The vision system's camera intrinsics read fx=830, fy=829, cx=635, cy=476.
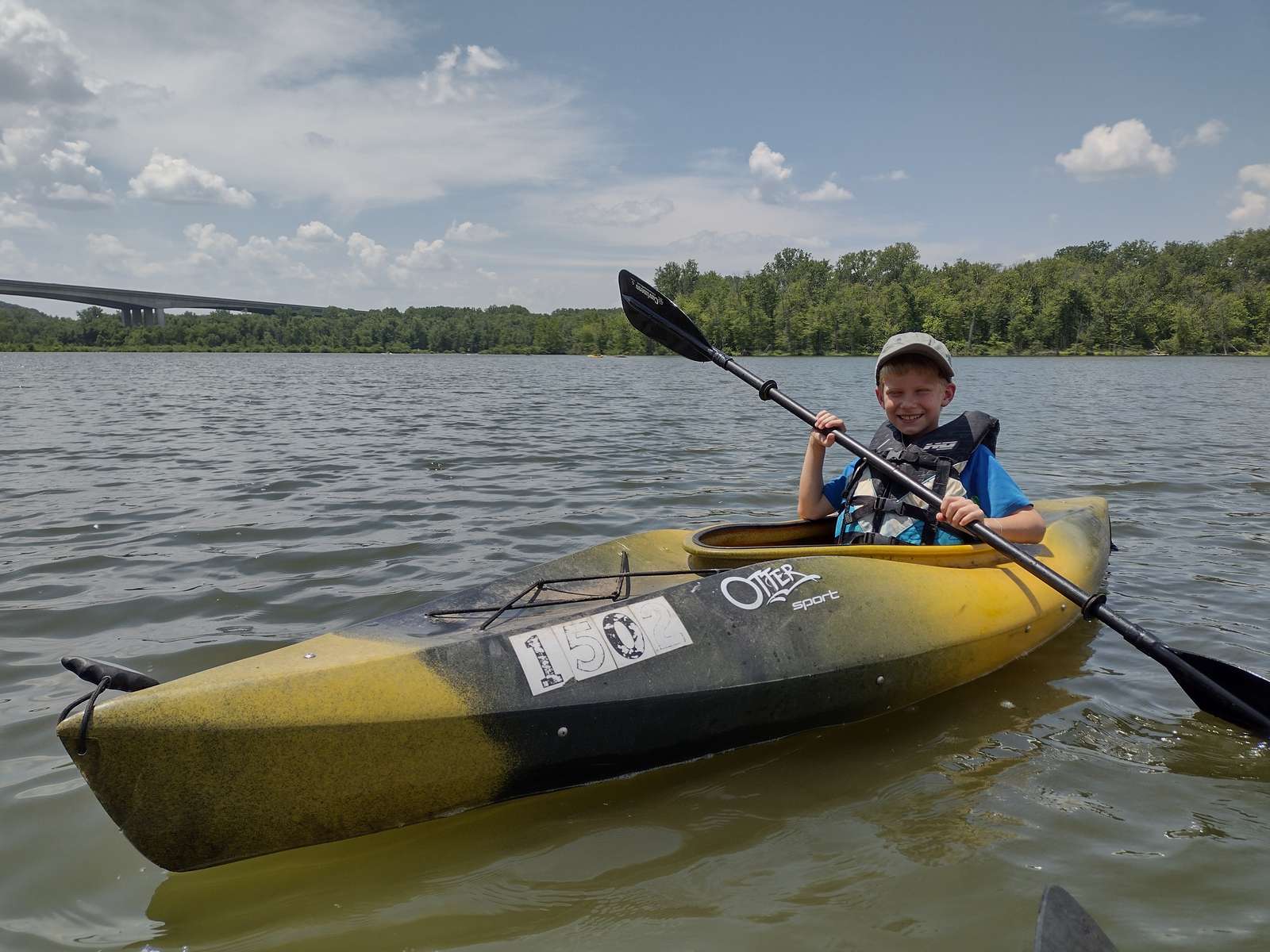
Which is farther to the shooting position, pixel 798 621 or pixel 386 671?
pixel 798 621

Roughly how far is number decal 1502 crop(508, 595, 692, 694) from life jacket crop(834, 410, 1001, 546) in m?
1.48

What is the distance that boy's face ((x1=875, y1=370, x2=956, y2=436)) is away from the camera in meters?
4.12

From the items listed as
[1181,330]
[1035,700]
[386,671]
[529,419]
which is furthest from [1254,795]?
[1181,330]

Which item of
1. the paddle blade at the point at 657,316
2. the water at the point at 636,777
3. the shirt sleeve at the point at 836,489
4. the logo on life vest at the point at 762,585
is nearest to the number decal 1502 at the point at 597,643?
the logo on life vest at the point at 762,585

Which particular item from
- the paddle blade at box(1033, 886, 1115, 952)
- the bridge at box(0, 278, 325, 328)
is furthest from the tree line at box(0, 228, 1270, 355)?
the paddle blade at box(1033, 886, 1115, 952)

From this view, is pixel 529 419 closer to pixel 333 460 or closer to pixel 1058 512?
pixel 333 460

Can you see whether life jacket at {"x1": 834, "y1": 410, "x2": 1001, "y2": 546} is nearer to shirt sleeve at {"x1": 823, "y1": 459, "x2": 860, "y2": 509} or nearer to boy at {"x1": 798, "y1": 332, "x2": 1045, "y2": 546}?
boy at {"x1": 798, "y1": 332, "x2": 1045, "y2": 546}

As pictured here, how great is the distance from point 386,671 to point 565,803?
821mm

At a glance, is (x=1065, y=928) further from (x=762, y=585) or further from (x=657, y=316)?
(x=657, y=316)

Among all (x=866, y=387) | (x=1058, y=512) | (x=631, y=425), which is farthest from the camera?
(x=866, y=387)

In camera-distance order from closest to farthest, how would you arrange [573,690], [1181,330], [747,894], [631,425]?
[747,894] → [573,690] → [631,425] → [1181,330]

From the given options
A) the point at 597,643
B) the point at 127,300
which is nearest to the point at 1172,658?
the point at 597,643

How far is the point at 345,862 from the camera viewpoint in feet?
8.50

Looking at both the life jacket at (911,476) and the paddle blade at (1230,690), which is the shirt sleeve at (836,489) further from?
the paddle blade at (1230,690)
